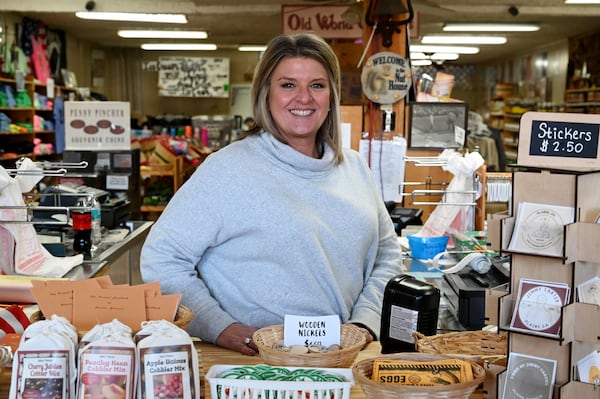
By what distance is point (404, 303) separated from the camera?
2027 mm

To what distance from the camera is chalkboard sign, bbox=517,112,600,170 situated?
1521mm

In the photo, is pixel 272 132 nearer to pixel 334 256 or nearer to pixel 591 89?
pixel 334 256

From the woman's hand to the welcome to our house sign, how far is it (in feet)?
44.6

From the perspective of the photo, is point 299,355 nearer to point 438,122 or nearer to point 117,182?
point 438,122

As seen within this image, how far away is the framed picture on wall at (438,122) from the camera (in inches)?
220

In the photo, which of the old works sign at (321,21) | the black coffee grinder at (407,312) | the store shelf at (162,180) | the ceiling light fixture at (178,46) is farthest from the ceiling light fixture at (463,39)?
the black coffee grinder at (407,312)

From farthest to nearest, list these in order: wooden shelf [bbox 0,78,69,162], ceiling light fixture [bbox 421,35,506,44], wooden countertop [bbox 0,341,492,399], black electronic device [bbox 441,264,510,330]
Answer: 1. ceiling light fixture [bbox 421,35,506,44]
2. wooden shelf [bbox 0,78,69,162]
3. black electronic device [bbox 441,264,510,330]
4. wooden countertop [bbox 0,341,492,399]

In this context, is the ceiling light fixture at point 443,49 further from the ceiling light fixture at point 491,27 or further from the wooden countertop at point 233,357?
the wooden countertop at point 233,357

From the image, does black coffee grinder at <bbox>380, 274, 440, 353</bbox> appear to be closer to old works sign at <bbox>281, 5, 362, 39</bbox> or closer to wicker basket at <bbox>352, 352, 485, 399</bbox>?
wicker basket at <bbox>352, 352, 485, 399</bbox>

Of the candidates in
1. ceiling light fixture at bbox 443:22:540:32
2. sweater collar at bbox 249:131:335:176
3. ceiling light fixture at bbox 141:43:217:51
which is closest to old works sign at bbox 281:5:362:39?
ceiling light fixture at bbox 443:22:540:32

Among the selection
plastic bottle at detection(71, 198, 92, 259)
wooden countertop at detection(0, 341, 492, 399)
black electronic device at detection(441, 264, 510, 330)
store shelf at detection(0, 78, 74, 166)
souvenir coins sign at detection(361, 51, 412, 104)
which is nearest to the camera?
wooden countertop at detection(0, 341, 492, 399)

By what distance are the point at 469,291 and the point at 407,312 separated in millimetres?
692

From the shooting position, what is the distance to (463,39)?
1389 centimetres

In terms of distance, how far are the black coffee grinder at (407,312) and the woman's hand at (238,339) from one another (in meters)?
0.37
